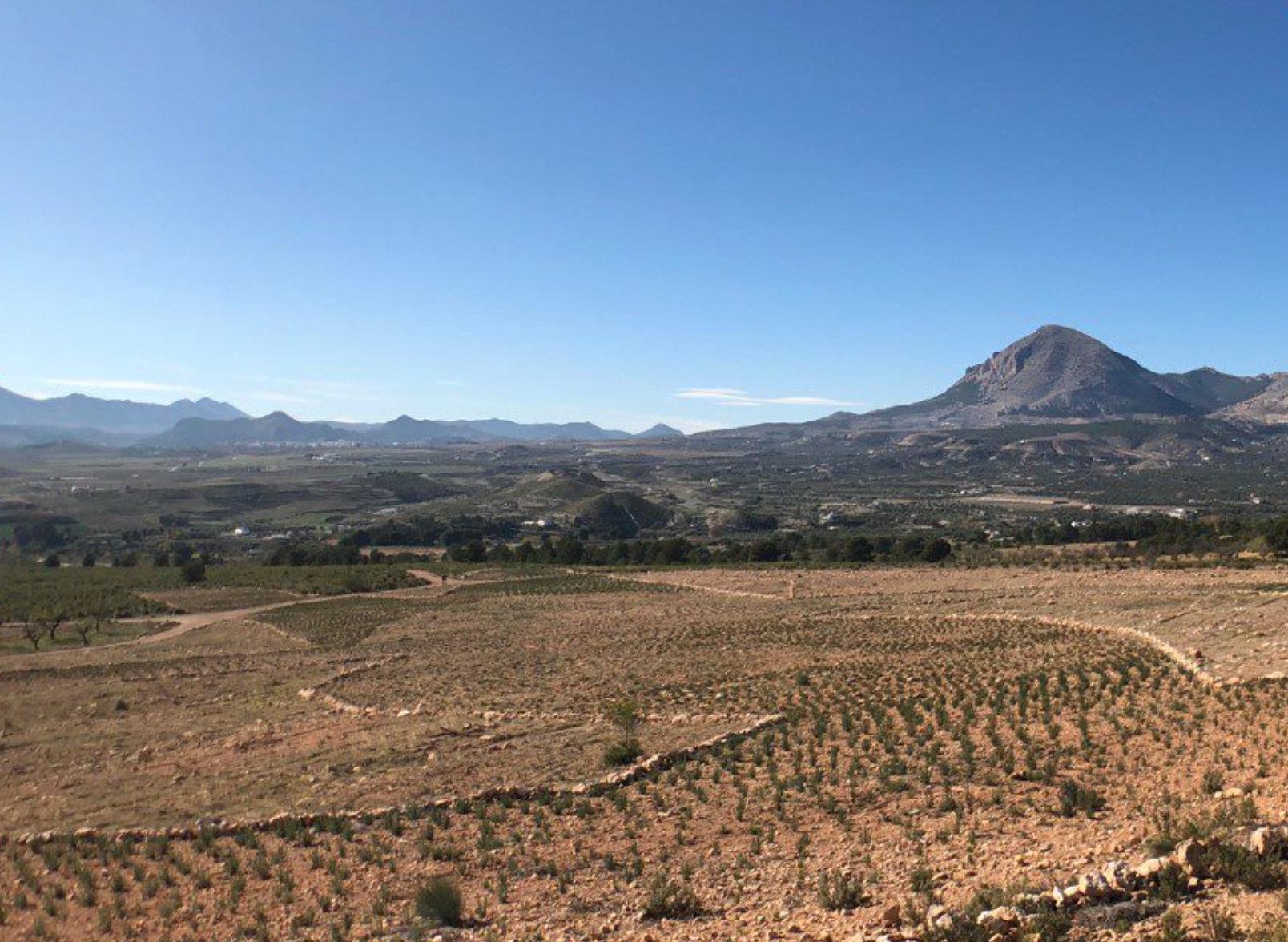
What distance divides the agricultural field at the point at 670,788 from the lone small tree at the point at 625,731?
10cm

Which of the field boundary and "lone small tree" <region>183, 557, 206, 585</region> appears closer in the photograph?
the field boundary

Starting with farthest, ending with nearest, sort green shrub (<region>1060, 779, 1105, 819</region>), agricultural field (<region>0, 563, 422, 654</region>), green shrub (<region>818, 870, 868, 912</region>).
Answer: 1. agricultural field (<region>0, 563, 422, 654</region>)
2. green shrub (<region>1060, 779, 1105, 819</region>)
3. green shrub (<region>818, 870, 868, 912</region>)

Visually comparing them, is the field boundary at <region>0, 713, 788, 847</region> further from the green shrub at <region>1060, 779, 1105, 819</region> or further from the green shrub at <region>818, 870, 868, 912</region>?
the green shrub at <region>1060, 779, 1105, 819</region>

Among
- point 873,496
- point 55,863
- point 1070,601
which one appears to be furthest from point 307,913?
point 873,496

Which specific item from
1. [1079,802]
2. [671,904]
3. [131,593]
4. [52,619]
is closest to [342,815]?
[671,904]

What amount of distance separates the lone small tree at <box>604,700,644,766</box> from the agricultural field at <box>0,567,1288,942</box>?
10 cm

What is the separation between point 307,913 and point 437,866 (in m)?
1.92

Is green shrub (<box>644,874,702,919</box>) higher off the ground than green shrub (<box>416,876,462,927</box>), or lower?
higher

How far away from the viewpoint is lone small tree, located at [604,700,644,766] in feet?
57.1

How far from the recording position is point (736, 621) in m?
41.0

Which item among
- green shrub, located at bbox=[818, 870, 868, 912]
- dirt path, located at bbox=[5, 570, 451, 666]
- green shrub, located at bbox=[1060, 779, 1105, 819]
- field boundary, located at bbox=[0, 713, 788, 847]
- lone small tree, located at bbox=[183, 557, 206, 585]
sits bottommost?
lone small tree, located at bbox=[183, 557, 206, 585]

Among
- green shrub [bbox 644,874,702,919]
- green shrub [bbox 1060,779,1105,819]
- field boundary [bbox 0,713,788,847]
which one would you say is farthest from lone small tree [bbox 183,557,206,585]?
green shrub [bbox 1060,779,1105,819]

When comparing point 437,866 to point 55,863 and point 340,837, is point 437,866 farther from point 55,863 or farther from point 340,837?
point 55,863

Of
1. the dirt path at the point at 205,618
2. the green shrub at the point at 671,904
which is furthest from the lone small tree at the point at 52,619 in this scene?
the green shrub at the point at 671,904
